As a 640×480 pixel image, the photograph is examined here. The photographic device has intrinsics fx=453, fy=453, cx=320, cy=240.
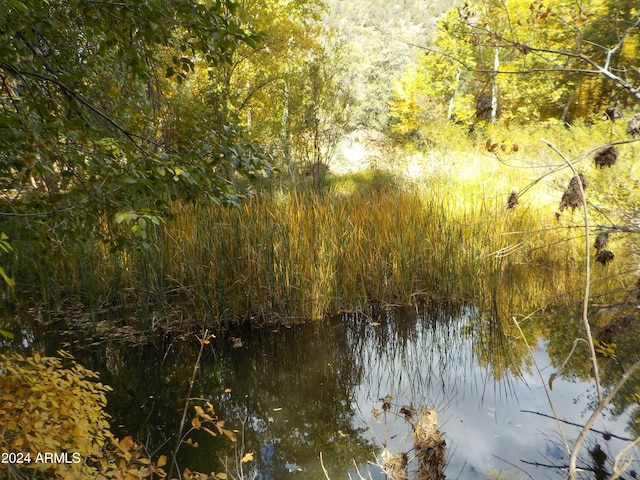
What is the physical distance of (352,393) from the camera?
284cm

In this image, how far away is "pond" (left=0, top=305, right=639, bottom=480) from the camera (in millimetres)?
2195

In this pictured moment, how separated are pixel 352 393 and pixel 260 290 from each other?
135 cm

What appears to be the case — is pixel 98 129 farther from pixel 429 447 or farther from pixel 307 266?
pixel 307 266

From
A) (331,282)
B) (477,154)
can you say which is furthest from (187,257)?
(477,154)

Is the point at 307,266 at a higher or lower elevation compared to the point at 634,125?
lower

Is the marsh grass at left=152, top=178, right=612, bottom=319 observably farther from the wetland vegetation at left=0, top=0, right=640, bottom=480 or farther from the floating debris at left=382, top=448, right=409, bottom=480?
the floating debris at left=382, top=448, right=409, bottom=480

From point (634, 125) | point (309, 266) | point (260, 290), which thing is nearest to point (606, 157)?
point (634, 125)

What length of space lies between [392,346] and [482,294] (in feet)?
3.91

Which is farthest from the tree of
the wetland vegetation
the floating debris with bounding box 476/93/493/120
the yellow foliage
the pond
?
the pond

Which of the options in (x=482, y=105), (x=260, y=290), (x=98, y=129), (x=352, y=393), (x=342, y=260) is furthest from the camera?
(x=342, y=260)

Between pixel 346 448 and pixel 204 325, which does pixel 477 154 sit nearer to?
pixel 204 325

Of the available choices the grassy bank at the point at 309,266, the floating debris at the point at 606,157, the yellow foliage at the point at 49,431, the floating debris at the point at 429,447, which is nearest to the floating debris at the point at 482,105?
the floating debris at the point at 606,157

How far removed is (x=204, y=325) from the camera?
145 inches

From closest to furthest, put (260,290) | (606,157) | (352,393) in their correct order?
1. (606,157)
2. (352,393)
3. (260,290)
